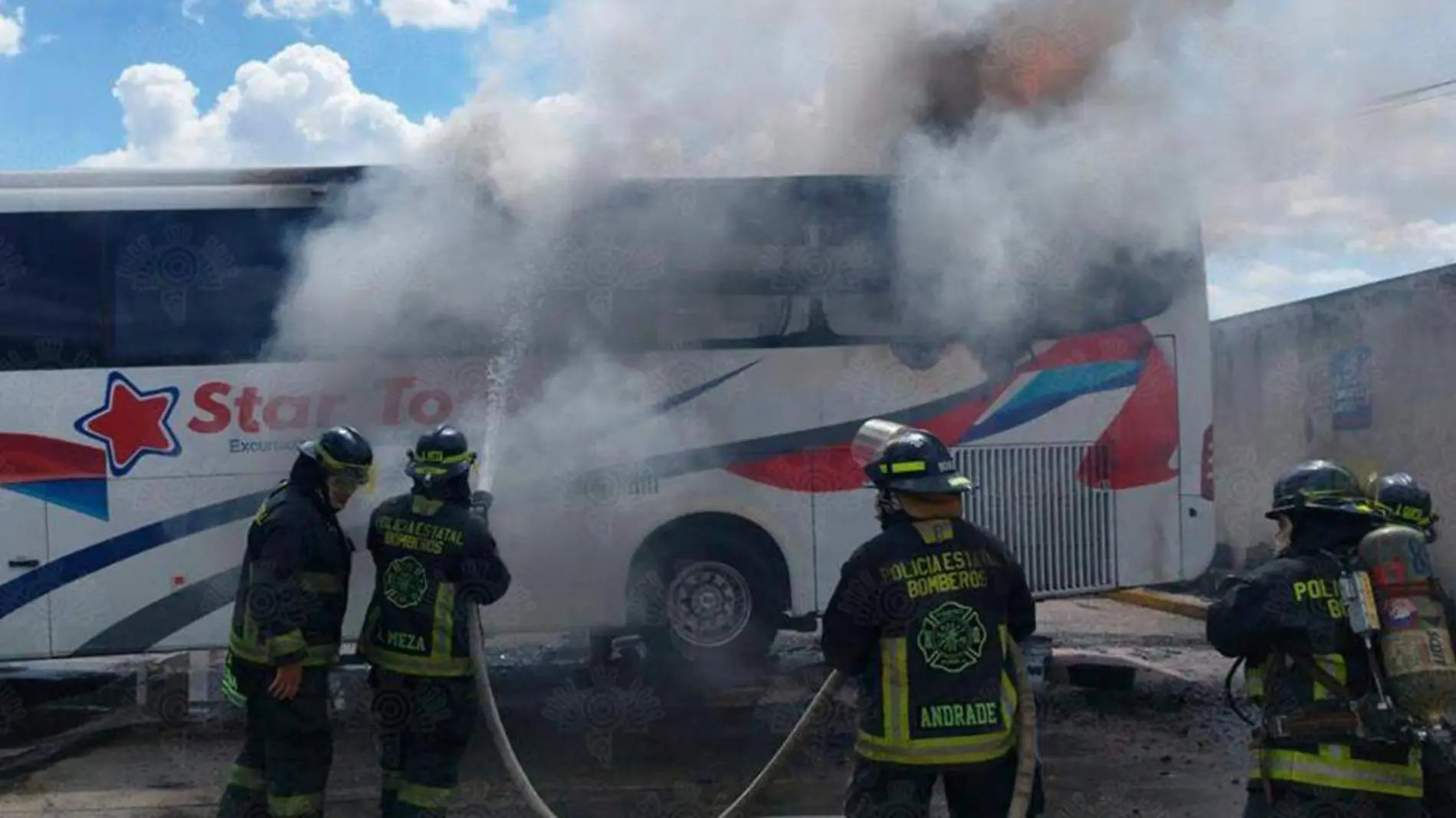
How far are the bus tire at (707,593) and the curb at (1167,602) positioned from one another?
18.1ft

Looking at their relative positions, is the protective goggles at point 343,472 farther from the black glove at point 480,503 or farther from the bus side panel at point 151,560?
the bus side panel at point 151,560

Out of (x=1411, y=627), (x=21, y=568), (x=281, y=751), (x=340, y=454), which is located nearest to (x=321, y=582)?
(x=340, y=454)

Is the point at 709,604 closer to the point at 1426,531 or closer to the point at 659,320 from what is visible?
the point at 659,320

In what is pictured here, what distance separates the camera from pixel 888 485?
3641 mm

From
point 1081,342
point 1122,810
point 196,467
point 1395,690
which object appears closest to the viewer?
point 1395,690

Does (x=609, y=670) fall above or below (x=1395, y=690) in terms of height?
below

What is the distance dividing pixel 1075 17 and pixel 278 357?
554cm

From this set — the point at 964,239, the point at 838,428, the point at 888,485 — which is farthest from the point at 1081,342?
the point at 888,485

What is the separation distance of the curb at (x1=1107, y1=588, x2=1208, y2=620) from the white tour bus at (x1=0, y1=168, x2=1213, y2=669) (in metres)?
4.73

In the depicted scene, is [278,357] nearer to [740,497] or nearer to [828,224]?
[740,497]

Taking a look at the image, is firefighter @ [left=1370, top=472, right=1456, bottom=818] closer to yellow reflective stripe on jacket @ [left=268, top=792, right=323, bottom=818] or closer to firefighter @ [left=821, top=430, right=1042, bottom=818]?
firefighter @ [left=821, top=430, right=1042, bottom=818]

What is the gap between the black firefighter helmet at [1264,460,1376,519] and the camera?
3.61 m

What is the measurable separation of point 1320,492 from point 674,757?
13.3 feet

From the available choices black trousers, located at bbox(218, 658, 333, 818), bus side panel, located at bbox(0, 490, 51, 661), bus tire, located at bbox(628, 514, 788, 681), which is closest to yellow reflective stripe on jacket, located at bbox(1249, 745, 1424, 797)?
black trousers, located at bbox(218, 658, 333, 818)
